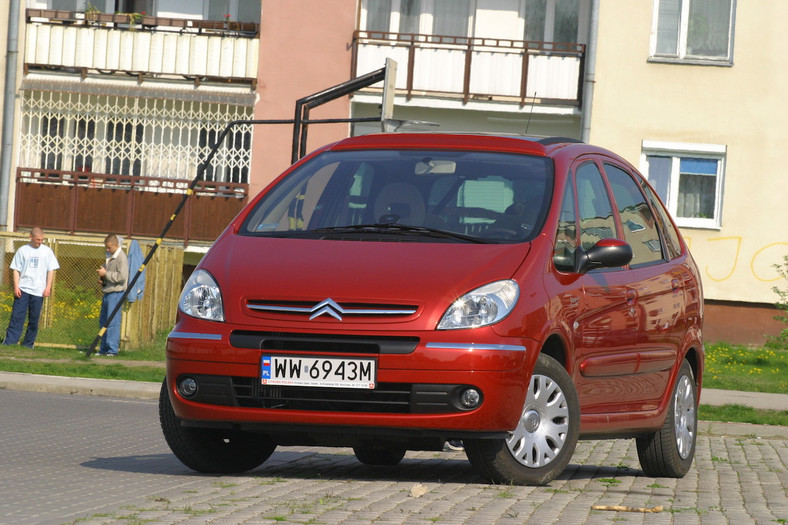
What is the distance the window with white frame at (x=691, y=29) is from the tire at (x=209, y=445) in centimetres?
2126

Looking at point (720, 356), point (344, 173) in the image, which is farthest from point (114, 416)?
point (720, 356)

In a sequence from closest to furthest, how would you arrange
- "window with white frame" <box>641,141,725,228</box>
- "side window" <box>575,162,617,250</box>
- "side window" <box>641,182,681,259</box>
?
1. "side window" <box>575,162,617,250</box>
2. "side window" <box>641,182,681,259</box>
3. "window with white frame" <box>641,141,725,228</box>

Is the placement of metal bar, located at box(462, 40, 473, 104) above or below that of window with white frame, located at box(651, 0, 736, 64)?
below

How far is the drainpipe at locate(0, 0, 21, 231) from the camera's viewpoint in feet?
96.1

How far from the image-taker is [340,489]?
7031 millimetres

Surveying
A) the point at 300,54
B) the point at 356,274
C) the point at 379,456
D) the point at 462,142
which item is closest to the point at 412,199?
the point at 462,142

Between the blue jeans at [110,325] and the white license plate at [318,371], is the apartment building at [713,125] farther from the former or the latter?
the white license plate at [318,371]

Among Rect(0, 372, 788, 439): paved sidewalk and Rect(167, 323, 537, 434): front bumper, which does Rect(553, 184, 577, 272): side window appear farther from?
Rect(0, 372, 788, 439): paved sidewalk

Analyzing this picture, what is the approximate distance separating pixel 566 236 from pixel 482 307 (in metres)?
1.00

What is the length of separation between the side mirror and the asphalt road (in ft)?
3.81

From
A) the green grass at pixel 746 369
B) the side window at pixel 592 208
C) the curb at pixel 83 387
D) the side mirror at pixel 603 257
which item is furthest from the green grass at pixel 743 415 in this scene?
the side mirror at pixel 603 257

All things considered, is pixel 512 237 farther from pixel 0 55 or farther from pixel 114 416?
pixel 0 55

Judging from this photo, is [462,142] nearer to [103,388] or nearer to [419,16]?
[103,388]

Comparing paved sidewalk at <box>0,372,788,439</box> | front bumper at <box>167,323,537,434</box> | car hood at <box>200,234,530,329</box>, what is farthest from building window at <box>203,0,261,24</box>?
front bumper at <box>167,323,537,434</box>
